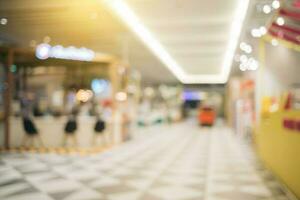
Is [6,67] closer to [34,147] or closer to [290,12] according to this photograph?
[34,147]

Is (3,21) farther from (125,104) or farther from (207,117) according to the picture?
(207,117)

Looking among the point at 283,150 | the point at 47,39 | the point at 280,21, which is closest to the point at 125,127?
the point at 47,39

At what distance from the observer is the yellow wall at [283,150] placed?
4078mm

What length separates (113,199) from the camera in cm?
430

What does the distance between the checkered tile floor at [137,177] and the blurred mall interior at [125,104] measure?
2 centimetres

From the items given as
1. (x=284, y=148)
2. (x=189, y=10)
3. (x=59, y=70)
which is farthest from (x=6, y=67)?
(x=284, y=148)

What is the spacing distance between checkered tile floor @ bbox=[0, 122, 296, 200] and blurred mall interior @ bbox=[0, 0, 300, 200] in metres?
0.02

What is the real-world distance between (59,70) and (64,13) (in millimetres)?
4102

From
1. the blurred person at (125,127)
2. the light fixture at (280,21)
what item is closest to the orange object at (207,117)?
the blurred person at (125,127)

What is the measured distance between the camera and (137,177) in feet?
18.5

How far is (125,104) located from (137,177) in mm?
5740

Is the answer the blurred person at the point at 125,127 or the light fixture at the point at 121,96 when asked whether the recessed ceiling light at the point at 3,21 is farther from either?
the blurred person at the point at 125,127

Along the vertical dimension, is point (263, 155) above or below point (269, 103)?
below

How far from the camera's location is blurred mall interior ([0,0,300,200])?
4926mm
